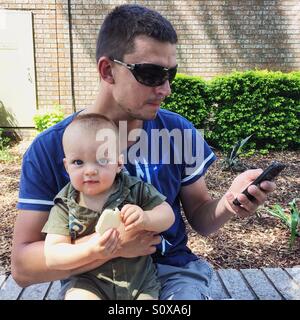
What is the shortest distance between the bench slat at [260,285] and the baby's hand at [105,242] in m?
1.77

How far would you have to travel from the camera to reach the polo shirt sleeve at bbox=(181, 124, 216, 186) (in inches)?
82.4

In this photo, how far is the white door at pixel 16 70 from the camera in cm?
826

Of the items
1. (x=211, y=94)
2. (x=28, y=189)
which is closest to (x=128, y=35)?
(x=28, y=189)

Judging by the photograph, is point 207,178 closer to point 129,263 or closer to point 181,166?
point 181,166

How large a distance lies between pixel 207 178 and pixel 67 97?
393 centimetres

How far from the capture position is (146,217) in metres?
1.55

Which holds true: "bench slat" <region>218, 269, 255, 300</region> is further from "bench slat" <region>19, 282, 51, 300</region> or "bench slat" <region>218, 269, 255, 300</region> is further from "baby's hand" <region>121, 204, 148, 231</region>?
"baby's hand" <region>121, 204, 148, 231</region>

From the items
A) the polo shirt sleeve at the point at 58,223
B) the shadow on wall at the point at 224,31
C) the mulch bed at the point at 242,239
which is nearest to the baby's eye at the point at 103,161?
the polo shirt sleeve at the point at 58,223

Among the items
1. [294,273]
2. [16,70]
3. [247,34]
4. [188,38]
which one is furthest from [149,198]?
[247,34]

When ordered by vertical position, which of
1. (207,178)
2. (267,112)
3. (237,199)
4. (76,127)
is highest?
(76,127)

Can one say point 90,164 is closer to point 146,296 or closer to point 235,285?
point 146,296

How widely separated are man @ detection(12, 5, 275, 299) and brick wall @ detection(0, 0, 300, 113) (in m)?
6.66

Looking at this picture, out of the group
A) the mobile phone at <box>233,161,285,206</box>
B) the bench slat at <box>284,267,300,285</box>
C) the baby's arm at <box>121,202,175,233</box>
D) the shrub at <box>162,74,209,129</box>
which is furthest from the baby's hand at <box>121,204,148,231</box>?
the shrub at <box>162,74,209,129</box>
